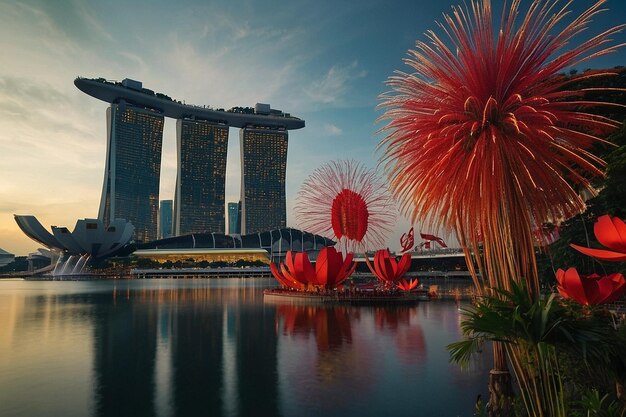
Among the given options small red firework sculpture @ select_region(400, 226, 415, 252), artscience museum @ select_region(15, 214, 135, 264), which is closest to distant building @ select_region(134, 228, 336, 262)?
artscience museum @ select_region(15, 214, 135, 264)

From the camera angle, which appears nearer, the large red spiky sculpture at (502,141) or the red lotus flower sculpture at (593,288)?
the large red spiky sculpture at (502,141)

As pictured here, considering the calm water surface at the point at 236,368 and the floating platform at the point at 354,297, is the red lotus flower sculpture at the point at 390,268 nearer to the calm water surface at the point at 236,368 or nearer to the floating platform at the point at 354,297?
the floating platform at the point at 354,297

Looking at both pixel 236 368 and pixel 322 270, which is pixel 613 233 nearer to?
pixel 236 368

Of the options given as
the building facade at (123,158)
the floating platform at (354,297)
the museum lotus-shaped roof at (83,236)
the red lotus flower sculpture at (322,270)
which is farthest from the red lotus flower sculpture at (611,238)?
the building facade at (123,158)

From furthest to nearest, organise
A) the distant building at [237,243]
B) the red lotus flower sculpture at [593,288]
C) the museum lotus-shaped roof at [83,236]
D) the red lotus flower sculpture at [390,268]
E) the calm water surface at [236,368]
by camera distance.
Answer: the distant building at [237,243]
the museum lotus-shaped roof at [83,236]
the red lotus flower sculpture at [390,268]
the red lotus flower sculpture at [593,288]
the calm water surface at [236,368]

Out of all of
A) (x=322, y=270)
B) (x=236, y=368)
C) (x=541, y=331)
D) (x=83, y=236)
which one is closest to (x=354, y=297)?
(x=322, y=270)

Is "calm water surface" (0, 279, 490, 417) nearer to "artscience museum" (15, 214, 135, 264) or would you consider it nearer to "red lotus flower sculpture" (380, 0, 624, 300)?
"red lotus flower sculpture" (380, 0, 624, 300)

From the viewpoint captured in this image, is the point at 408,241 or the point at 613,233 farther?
the point at 408,241
